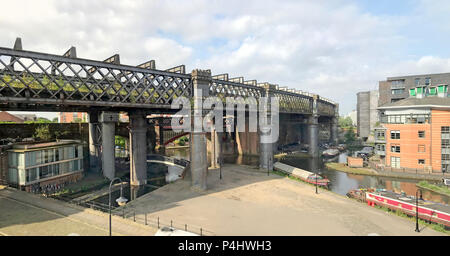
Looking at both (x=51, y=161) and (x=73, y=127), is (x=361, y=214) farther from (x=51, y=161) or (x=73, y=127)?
(x=73, y=127)

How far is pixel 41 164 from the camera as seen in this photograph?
1379 inches

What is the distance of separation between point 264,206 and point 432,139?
130 feet

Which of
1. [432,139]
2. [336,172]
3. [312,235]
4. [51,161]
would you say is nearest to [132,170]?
[51,161]

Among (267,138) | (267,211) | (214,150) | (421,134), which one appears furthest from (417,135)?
(267,211)

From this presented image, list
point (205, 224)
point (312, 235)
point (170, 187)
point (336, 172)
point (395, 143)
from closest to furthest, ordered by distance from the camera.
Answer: point (312, 235) → point (205, 224) → point (170, 187) → point (395, 143) → point (336, 172)

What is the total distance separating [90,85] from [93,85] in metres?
6.30

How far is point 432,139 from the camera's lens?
47344 millimetres

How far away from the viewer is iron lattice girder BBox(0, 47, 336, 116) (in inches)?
883

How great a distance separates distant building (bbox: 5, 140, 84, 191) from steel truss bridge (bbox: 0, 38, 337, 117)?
5.76 metres

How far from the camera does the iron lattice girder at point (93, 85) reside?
22.4m

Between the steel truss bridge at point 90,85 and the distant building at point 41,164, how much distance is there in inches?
227

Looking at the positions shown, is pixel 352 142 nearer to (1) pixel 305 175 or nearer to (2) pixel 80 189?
(1) pixel 305 175

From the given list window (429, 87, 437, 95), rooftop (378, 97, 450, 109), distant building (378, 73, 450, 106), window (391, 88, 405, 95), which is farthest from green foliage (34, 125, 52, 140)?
window (391, 88, 405, 95)

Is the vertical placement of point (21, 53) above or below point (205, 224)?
above
